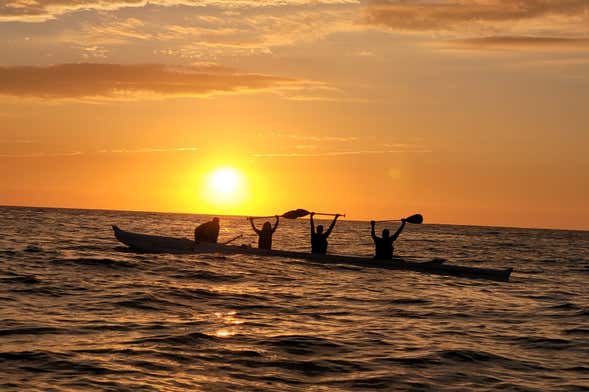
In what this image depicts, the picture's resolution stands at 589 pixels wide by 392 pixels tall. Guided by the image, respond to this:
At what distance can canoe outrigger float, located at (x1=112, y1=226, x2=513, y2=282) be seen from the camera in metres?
27.4

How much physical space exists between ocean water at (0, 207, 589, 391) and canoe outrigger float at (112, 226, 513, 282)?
1300 mm

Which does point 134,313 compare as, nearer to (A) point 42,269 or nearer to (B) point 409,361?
(B) point 409,361

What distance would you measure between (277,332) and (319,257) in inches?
579

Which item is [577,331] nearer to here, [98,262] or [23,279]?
[23,279]

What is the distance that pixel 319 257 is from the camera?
1153 inches

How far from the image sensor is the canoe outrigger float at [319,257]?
27.4 meters

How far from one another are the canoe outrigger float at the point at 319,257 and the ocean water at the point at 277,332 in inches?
51.2

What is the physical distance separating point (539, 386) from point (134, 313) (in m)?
9.01

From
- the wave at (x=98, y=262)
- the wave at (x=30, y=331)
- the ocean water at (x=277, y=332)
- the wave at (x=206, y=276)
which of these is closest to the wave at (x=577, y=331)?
the ocean water at (x=277, y=332)

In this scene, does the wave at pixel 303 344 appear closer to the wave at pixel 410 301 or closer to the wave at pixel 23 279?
the wave at pixel 410 301

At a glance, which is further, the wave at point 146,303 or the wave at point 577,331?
the wave at point 146,303

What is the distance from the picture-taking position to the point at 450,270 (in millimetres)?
27328

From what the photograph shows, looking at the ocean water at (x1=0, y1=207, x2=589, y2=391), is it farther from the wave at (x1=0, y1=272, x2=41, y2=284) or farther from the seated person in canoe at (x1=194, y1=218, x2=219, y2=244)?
the seated person in canoe at (x1=194, y1=218, x2=219, y2=244)

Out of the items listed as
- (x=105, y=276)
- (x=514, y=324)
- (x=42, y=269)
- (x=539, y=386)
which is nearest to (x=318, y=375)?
(x=539, y=386)
